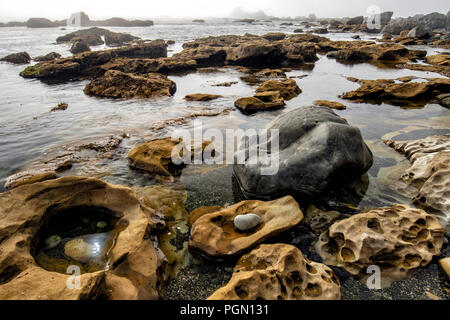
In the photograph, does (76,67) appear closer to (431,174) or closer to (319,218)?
(319,218)

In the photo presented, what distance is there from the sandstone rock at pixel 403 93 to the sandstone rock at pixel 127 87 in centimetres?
798

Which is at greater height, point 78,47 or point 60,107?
point 78,47

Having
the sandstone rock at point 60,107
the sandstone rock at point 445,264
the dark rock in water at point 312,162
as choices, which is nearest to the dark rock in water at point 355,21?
the sandstone rock at point 60,107

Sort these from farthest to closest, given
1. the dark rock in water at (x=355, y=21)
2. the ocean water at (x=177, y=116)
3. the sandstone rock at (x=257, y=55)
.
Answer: the dark rock in water at (x=355, y=21)
the sandstone rock at (x=257, y=55)
the ocean water at (x=177, y=116)

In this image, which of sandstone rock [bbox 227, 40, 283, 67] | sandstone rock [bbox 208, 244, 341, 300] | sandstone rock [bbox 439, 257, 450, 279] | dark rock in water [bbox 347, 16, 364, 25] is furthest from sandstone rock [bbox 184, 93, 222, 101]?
dark rock in water [bbox 347, 16, 364, 25]

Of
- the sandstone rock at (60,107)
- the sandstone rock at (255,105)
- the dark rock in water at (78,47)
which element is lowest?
the sandstone rock at (60,107)

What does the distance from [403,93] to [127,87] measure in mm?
11685

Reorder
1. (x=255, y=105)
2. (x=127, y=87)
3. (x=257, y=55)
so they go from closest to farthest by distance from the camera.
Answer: (x=255, y=105)
(x=127, y=87)
(x=257, y=55)

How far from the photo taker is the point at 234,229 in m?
3.64

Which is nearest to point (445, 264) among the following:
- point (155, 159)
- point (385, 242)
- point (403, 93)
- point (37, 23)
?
point (385, 242)

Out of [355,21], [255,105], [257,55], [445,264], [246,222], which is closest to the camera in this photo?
[445,264]

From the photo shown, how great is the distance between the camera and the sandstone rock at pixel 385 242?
3014mm

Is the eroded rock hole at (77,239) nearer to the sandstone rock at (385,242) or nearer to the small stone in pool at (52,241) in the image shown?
the small stone in pool at (52,241)

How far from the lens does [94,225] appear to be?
12.0 feet
